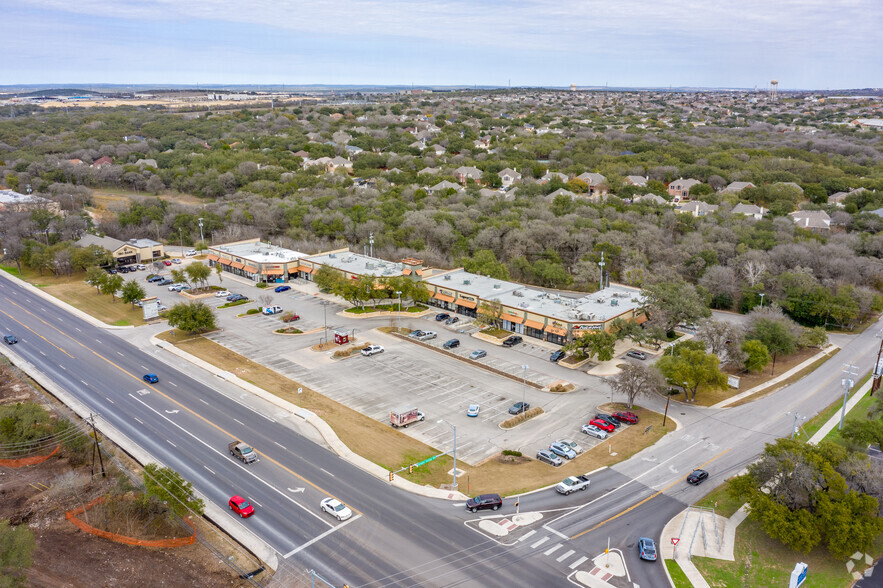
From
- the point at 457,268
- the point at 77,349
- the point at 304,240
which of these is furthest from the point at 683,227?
the point at 77,349

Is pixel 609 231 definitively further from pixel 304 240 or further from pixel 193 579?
pixel 193 579

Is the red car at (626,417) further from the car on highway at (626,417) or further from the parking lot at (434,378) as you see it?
the parking lot at (434,378)

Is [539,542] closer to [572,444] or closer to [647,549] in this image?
[647,549]

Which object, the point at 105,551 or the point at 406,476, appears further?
the point at 406,476

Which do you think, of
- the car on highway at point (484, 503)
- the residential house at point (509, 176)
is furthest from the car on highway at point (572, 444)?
the residential house at point (509, 176)

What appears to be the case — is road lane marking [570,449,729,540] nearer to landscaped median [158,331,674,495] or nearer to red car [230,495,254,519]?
landscaped median [158,331,674,495]

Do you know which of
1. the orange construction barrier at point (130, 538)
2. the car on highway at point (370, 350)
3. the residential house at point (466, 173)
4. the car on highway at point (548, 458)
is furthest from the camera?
the residential house at point (466, 173)
